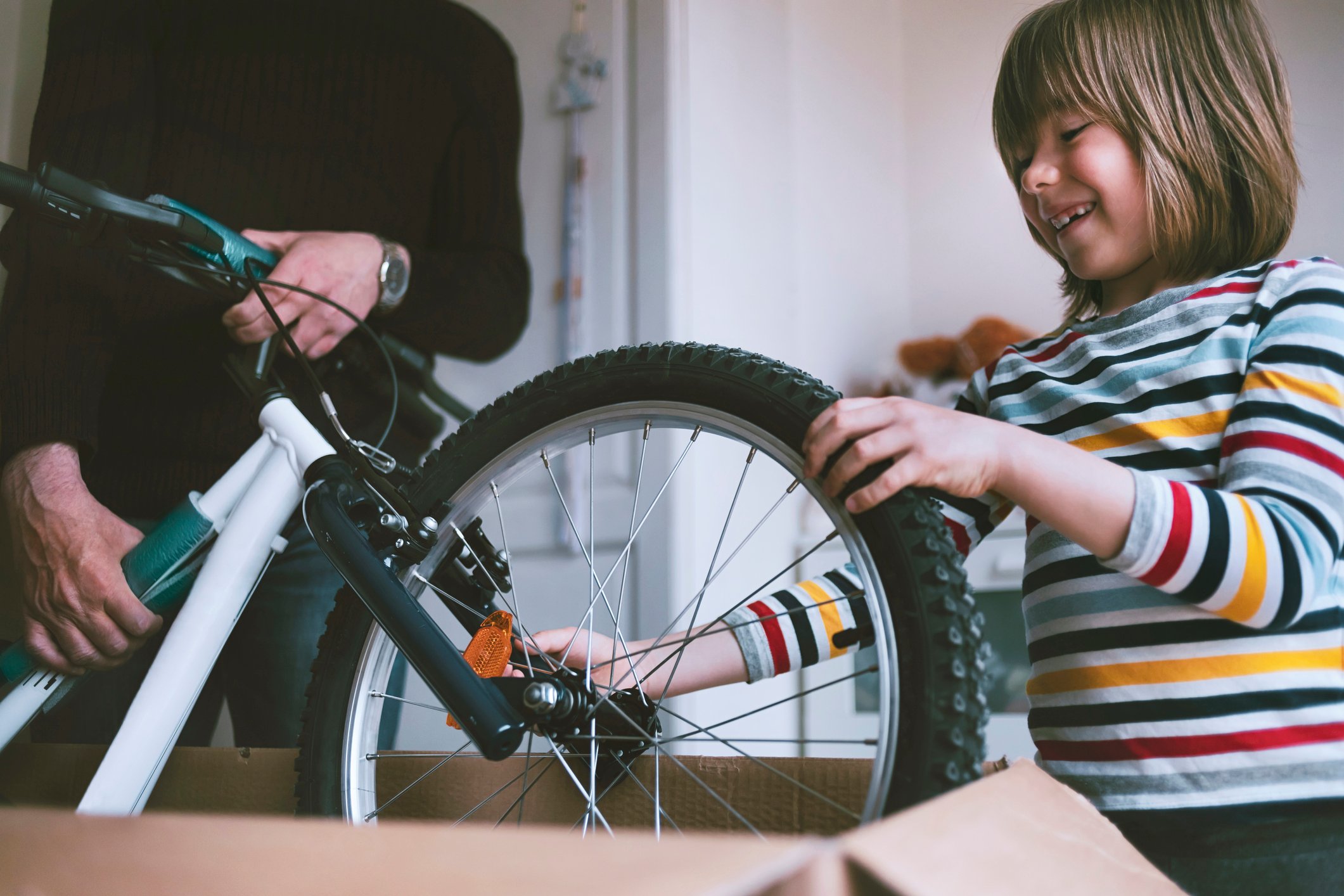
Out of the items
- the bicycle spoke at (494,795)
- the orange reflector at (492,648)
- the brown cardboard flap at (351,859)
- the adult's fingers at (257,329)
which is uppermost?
the adult's fingers at (257,329)

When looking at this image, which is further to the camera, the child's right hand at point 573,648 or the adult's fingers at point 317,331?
the adult's fingers at point 317,331

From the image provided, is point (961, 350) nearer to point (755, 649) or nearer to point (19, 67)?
point (755, 649)

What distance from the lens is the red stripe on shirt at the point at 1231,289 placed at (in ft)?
1.98

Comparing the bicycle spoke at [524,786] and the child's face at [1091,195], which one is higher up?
the child's face at [1091,195]

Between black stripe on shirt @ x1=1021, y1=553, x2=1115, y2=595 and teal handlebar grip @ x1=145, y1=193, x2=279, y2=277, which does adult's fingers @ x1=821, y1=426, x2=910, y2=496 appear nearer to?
black stripe on shirt @ x1=1021, y1=553, x2=1115, y2=595

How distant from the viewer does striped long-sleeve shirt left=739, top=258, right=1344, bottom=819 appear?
0.47 metres

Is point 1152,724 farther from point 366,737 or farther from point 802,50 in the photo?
point 802,50

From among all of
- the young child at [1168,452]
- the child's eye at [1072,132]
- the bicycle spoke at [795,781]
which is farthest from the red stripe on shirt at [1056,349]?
the bicycle spoke at [795,781]

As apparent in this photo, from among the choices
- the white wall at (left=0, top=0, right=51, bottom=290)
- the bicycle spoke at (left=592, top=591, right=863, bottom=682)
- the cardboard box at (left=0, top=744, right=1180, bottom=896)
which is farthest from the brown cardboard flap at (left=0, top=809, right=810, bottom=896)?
the white wall at (left=0, top=0, right=51, bottom=290)

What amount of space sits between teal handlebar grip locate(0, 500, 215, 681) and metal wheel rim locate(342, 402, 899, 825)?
0.67 feet

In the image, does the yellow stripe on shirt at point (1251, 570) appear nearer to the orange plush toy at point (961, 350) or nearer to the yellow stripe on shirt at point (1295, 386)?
the yellow stripe on shirt at point (1295, 386)

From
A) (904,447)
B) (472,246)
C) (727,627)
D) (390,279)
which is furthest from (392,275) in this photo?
(904,447)

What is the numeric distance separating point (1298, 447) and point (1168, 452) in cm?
8

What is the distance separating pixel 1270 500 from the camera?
48 cm
